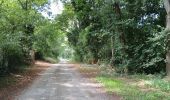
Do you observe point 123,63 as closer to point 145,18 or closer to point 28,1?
point 145,18

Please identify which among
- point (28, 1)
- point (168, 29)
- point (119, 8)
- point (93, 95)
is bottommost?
point (93, 95)

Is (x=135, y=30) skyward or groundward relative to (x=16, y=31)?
groundward

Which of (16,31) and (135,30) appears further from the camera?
(16,31)

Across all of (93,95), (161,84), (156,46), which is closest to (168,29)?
(156,46)

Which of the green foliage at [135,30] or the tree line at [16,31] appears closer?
the tree line at [16,31]

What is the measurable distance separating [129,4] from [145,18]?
1.68 meters

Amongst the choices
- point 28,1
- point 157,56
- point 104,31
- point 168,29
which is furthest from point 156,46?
point 28,1

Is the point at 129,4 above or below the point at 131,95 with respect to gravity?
above

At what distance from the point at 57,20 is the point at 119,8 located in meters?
37.1

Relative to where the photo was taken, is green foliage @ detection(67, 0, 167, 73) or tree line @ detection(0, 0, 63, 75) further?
green foliage @ detection(67, 0, 167, 73)

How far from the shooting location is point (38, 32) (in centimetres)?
4253

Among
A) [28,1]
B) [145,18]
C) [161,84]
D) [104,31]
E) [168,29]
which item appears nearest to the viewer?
[161,84]

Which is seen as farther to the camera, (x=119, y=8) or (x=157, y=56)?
(x=119, y=8)

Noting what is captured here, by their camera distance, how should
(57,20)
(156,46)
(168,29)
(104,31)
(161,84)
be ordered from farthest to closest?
(57,20)
(104,31)
(156,46)
(168,29)
(161,84)
